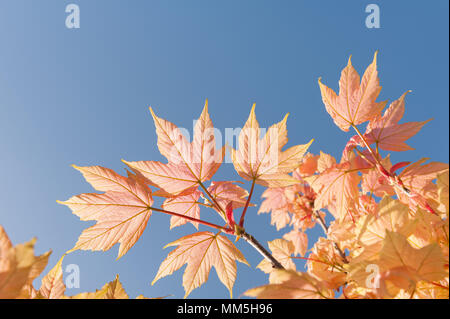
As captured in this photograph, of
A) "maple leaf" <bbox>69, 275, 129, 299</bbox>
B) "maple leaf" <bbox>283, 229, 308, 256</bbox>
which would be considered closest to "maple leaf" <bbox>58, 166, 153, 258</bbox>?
"maple leaf" <bbox>69, 275, 129, 299</bbox>

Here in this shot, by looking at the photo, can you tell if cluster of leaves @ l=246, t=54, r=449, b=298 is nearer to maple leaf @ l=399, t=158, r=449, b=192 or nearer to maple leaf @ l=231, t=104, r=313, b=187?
maple leaf @ l=399, t=158, r=449, b=192

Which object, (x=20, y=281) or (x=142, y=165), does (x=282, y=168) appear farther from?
(x=20, y=281)

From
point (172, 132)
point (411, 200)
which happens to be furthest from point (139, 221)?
point (411, 200)

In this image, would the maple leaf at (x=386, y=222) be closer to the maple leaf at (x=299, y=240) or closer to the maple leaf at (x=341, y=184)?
the maple leaf at (x=341, y=184)

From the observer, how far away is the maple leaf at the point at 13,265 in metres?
0.24

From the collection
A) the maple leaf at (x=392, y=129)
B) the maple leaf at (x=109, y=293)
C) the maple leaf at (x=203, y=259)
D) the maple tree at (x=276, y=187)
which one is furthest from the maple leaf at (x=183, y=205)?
the maple leaf at (x=392, y=129)

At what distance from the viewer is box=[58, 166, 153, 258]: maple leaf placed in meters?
0.45

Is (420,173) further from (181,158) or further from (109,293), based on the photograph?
(109,293)

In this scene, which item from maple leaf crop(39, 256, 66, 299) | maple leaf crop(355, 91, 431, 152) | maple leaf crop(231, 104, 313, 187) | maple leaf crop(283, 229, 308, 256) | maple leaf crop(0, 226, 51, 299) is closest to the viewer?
maple leaf crop(0, 226, 51, 299)

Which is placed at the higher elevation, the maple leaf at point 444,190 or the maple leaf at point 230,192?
the maple leaf at point 230,192

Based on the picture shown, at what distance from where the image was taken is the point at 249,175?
0.52 metres

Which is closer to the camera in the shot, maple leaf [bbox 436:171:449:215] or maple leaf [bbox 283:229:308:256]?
maple leaf [bbox 436:171:449:215]

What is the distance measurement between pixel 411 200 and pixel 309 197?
2.49 feet

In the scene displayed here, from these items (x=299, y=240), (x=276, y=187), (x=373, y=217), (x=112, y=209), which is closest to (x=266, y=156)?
(x=276, y=187)
